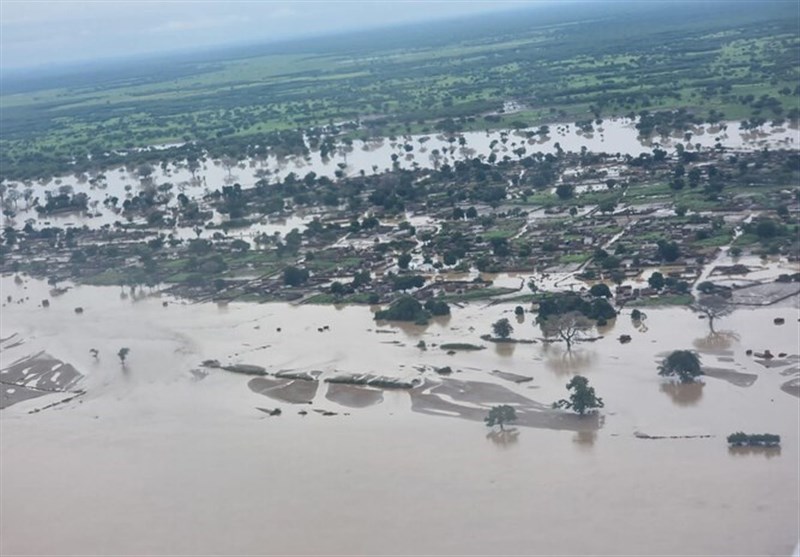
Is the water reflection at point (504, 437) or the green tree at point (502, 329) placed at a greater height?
the green tree at point (502, 329)

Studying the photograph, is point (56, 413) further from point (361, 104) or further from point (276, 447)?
point (361, 104)

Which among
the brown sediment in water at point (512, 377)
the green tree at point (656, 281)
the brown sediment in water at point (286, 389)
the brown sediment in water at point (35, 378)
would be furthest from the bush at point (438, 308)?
the brown sediment in water at point (35, 378)

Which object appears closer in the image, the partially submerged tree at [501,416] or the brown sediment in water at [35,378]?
the partially submerged tree at [501,416]

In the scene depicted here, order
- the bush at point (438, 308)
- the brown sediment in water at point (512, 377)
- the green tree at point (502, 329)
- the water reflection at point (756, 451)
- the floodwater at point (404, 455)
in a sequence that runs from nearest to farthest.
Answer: the floodwater at point (404, 455) < the water reflection at point (756, 451) < the brown sediment in water at point (512, 377) < the green tree at point (502, 329) < the bush at point (438, 308)

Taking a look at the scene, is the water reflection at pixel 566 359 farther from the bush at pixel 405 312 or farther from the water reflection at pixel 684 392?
the bush at pixel 405 312

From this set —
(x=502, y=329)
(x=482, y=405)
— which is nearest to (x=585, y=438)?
(x=482, y=405)

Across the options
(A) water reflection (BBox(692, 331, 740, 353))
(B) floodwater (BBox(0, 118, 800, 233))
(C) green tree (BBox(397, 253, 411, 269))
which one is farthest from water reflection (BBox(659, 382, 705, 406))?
(B) floodwater (BBox(0, 118, 800, 233))
